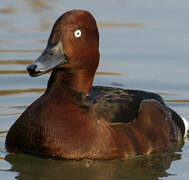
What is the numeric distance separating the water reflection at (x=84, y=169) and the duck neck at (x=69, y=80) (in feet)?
2.58

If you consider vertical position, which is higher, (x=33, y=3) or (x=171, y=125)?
(x=33, y=3)

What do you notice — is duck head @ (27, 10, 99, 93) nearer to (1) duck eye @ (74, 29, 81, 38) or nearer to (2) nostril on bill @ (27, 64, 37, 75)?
(1) duck eye @ (74, 29, 81, 38)

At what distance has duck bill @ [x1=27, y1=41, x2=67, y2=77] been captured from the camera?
27.6ft

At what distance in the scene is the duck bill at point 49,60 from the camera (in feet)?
27.6

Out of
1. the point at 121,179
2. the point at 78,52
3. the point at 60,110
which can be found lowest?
the point at 121,179

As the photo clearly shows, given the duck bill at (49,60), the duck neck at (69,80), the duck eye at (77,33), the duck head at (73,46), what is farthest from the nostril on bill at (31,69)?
the duck eye at (77,33)

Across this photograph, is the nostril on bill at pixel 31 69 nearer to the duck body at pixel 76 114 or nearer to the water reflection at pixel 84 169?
the duck body at pixel 76 114

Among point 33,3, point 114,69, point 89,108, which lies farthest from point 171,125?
point 33,3

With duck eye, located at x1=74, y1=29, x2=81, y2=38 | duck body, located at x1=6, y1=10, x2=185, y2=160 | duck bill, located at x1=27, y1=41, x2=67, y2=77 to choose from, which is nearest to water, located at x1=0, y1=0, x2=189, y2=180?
duck body, located at x1=6, y1=10, x2=185, y2=160

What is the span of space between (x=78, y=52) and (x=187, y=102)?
2.53 metres

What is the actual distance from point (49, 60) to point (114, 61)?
149 inches

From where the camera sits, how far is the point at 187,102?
35.6 feet

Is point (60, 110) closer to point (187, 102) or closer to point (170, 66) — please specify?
point (187, 102)

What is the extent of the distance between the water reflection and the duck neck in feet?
2.58
